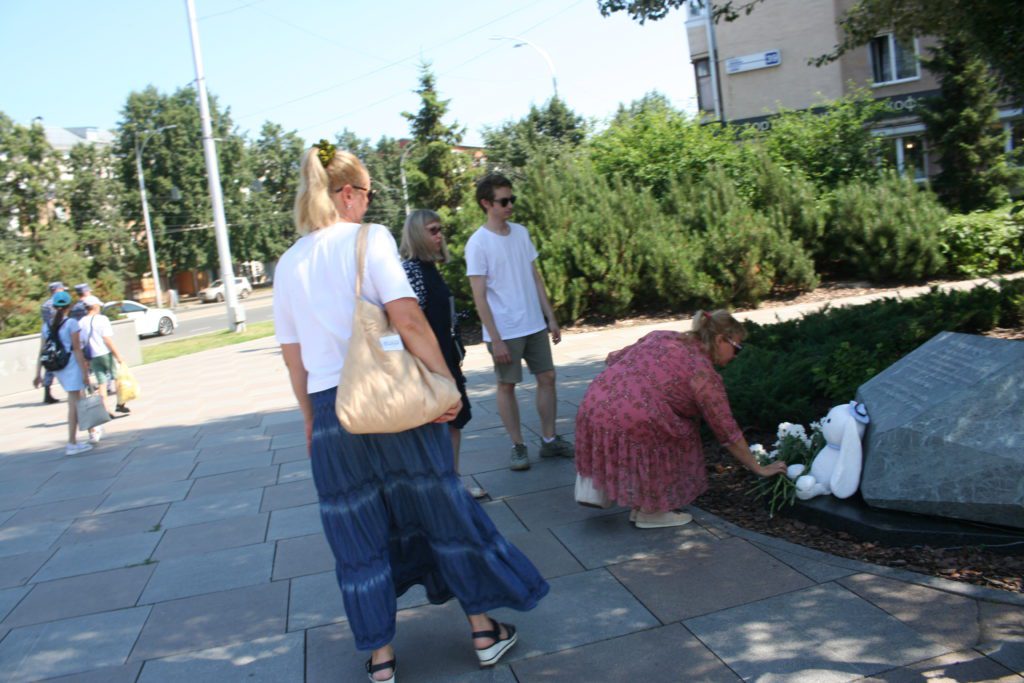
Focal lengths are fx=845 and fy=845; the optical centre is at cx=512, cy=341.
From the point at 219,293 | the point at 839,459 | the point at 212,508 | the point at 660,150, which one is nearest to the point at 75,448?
the point at 212,508

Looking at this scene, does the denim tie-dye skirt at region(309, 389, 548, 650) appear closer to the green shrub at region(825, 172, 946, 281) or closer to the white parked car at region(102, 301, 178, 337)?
the green shrub at region(825, 172, 946, 281)

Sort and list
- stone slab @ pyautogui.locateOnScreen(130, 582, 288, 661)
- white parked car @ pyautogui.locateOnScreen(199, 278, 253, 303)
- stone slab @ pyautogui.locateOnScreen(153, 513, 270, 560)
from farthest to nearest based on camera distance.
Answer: white parked car @ pyautogui.locateOnScreen(199, 278, 253, 303) < stone slab @ pyautogui.locateOnScreen(153, 513, 270, 560) < stone slab @ pyautogui.locateOnScreen(130, 582, 288, 661)

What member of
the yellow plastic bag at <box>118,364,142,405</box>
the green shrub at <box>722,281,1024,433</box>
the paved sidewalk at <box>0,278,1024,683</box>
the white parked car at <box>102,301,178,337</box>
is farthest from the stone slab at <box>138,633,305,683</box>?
the white parked car at <box>102,301,178,337</box>

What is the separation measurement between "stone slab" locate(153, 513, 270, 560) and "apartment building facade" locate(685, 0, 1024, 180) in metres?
26.4

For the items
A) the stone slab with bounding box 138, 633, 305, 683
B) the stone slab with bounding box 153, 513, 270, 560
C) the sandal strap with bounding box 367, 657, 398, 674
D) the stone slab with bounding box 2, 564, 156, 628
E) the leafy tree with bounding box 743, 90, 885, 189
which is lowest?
the stone slab with bounding box 138, 633, 305, 683

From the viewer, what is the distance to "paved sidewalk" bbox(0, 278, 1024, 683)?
123 inches

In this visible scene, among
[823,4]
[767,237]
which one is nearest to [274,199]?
[823,4]

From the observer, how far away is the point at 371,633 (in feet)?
9.93

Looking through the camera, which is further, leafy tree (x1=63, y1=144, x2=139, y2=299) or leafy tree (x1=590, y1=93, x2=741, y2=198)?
leafy tree (x1=63, y1=144, x2=139, y2=299)

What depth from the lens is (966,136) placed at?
21.0 m

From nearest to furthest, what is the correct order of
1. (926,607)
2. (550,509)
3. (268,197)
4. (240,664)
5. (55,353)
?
(926,607)
(240,664)
(550,509)
(55,353)
(268,197)

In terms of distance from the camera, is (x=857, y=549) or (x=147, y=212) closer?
(x=857, y=549)

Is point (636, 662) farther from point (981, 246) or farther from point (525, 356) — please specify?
point (981, 246)

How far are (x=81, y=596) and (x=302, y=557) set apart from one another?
1127mm
